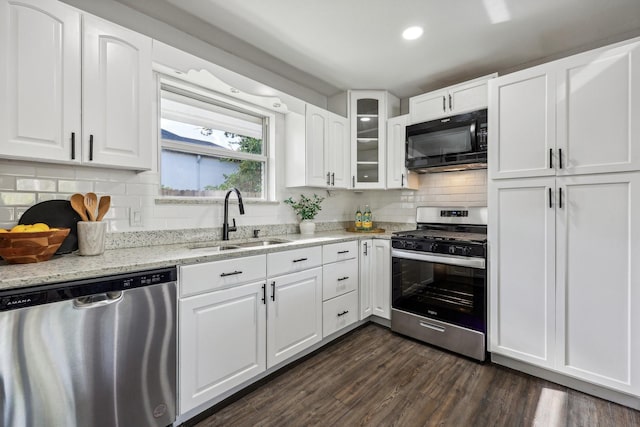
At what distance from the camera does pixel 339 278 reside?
8.52ft

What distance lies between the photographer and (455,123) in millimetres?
2674

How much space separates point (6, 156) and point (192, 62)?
1229mm

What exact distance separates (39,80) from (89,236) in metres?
0.80

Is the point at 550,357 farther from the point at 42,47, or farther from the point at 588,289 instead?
the point at 42,47


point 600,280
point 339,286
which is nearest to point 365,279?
point 339,286

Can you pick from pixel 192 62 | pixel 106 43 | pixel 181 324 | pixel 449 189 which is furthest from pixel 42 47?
pixel 449 189

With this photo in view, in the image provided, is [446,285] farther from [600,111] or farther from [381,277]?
[600,111]

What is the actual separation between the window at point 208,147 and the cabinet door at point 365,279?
3.75 feet

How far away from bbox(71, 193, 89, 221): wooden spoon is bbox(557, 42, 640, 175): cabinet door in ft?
9.73

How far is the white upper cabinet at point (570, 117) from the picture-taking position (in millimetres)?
1750

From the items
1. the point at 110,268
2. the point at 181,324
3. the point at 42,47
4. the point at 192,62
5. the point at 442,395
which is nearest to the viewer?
the point at 110,268

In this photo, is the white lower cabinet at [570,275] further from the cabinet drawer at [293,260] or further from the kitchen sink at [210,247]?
the kitchen sink at [210,247]

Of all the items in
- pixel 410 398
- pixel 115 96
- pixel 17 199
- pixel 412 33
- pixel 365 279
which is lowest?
pixel 410 398

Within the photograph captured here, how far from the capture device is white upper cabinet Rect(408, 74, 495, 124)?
8.47ft
